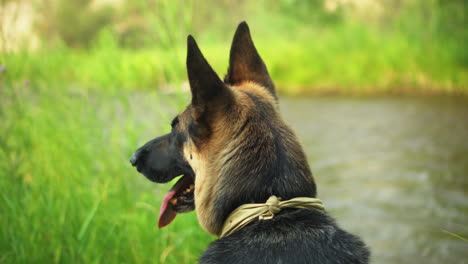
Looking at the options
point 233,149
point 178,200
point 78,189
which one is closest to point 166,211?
point 178,200

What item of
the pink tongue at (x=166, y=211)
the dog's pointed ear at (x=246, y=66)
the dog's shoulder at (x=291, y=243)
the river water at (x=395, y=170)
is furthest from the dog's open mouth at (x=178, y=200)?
the river water at (x=395, y=170)

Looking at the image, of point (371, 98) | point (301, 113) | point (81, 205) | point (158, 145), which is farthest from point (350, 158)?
point (158, 145)

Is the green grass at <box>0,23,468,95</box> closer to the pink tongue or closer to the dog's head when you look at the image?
the pink tongue

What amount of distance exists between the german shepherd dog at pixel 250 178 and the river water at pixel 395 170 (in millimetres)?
1095

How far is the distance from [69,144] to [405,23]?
9.33 m

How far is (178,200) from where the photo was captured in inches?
105

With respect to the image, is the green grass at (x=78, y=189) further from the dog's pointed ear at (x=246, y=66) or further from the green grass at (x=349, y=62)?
the dog's pointed ear at (x=246, y=66)

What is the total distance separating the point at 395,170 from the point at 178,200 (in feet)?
15.4

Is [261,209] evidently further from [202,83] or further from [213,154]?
[202,83]

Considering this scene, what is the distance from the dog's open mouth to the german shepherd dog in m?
0.32

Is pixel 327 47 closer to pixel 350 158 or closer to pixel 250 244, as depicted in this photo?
pixel 350 158

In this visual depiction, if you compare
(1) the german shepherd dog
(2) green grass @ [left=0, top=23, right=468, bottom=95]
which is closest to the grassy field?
(2) green grass @ [left=0, top=23, right=468, bottom=95]

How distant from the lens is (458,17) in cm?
1017

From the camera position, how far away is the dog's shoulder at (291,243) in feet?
6.56
